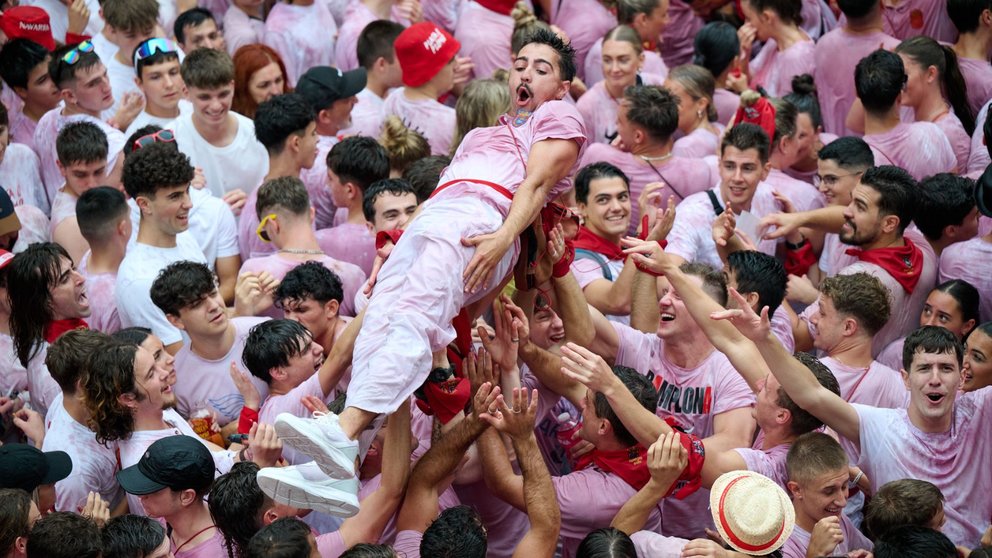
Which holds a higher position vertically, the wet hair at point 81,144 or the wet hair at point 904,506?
the wet hair at point 904,506

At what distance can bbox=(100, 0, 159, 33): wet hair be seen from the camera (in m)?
8.84

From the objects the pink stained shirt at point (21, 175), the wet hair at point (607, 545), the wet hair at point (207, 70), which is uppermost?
the wet hair at point (607, 545)

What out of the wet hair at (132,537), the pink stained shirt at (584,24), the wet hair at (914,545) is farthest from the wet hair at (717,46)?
the wet hair at (132,537)

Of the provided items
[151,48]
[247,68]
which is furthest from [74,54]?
[247,68]

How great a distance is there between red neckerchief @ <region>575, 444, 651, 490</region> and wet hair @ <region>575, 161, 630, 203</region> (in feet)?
6.62

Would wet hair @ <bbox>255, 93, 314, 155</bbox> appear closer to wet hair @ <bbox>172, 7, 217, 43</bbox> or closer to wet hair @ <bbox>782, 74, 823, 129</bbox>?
wet hair @ <bbox>172, 7, 217, 43</bbox>

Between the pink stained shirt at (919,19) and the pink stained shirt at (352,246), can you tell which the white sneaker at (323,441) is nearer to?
the pink stained shirt at (352,246)

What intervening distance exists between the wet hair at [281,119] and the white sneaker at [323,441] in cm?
304

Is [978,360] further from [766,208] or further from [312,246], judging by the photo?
[312,246]

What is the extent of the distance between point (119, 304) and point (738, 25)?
5.79m

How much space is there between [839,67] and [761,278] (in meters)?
2.94

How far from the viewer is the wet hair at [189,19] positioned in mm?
9148

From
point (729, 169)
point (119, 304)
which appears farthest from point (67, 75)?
point (729, 169)

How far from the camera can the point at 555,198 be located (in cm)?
625
